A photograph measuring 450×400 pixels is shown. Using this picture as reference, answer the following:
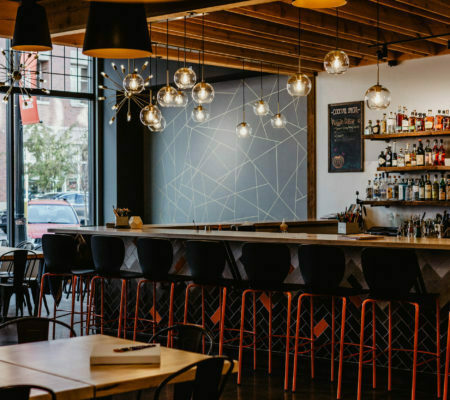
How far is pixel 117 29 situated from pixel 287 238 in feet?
12.2

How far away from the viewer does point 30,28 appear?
2.86 m

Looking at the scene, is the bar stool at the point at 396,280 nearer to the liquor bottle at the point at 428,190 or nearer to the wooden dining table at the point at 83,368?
the wooden dining table at the point at 83,368

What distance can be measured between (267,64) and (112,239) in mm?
4103

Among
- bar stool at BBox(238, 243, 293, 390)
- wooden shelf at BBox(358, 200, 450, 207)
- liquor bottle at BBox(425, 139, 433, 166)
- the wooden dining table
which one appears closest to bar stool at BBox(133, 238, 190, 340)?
bar stool at BBox(238, 243, 293, 390)

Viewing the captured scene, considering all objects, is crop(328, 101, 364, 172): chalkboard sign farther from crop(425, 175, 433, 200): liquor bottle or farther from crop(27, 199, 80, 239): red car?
crop(27, 199, 80, 239): red car

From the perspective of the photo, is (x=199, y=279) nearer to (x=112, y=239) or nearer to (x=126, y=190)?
(x=112, y=239)

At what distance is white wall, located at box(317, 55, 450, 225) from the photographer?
881cm

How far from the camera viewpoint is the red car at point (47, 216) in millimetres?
11438

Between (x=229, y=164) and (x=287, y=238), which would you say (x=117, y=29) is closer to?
(x=287, y=238)

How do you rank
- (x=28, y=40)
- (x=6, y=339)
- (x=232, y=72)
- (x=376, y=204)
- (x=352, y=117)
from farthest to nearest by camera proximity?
(x=232, y=72), (x=352, y=117), (x=376, y=204), (x=6, y=339), (x=28, y=40)

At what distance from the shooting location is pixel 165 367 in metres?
3.01

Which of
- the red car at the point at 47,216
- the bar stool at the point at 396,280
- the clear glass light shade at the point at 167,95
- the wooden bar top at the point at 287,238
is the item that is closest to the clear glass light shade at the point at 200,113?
the clear glass light shade at the point at 167,95

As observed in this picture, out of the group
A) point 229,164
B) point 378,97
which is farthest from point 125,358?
point 229,164

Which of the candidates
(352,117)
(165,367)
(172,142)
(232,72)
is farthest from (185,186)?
(165,367)
